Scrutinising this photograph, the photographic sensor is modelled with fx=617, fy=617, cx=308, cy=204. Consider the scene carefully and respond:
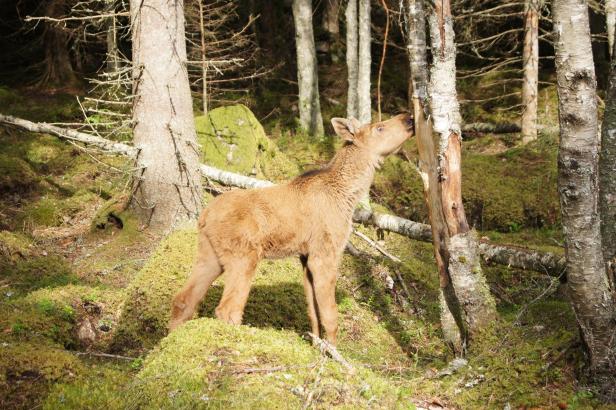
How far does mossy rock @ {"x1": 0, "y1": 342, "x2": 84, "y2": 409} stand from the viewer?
5.06 metres

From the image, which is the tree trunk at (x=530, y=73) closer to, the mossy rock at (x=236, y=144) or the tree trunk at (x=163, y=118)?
the mossy rock at (x=236, y=144)

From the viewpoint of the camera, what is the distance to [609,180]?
A: 261 inches

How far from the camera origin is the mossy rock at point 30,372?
5.06m

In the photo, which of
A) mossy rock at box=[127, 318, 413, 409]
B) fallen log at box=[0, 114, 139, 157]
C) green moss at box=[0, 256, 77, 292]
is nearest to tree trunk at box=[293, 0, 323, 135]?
fallen log at box=[0, 114, 139, 157]

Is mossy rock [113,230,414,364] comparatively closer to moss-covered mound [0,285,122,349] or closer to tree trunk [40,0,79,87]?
moss-covered mound [0,285,122,349]

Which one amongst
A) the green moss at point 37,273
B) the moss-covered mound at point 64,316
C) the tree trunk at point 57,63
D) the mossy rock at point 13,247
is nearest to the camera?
the moss-covered mound at point 64,316

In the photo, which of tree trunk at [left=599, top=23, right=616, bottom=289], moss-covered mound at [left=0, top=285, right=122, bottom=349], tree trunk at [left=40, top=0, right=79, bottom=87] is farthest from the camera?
tree trunk at [left=40, top=0, right=79, bottom=87]

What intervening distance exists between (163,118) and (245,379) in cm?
702

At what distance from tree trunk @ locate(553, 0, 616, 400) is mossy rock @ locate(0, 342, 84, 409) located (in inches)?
181

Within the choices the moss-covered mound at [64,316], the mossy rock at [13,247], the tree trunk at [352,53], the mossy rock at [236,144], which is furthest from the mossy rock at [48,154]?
the moss-covered mound at [64,316]

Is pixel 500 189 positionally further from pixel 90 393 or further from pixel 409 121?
pixel 90 393

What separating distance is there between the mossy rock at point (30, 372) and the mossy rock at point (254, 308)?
2.26 metres

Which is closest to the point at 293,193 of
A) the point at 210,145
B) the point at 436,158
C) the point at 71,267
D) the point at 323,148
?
the point at 436,158

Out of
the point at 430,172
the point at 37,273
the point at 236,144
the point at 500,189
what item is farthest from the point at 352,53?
the point at 430,172
